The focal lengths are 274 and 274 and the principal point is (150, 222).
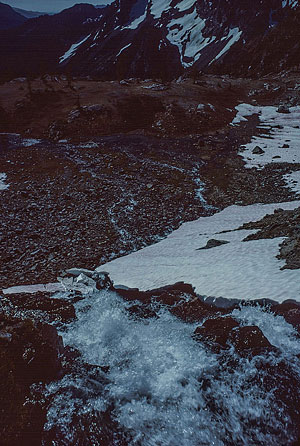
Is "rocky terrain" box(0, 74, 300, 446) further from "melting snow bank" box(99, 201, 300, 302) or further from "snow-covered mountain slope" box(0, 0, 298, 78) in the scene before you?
"snow-covered mountain slope" box(0, 0, 298, 78)

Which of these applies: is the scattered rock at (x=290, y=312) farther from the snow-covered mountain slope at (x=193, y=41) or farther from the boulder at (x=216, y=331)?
the snow-covered mountain slope at (x=193, y=41)

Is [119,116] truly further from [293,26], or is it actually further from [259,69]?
[293,26]

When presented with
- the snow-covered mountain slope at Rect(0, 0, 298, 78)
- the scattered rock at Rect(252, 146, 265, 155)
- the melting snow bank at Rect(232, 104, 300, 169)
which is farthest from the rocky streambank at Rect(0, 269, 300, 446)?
the snow-covered mountain slope at Rect(0, 0, 298, 78)

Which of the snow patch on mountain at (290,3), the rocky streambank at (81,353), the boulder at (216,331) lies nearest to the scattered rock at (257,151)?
the rocky streambank at (81,353)

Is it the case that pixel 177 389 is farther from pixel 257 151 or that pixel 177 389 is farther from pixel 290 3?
pixel 290 3

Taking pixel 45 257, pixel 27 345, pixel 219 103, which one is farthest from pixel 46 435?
pixel 219 103
